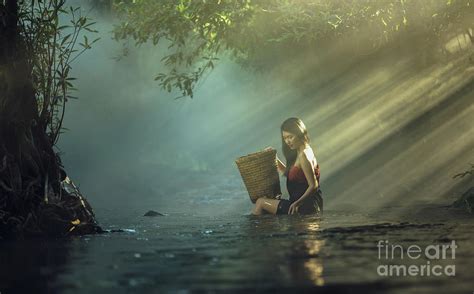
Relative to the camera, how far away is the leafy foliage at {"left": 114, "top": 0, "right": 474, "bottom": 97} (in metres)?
14.3

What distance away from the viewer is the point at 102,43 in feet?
92.4

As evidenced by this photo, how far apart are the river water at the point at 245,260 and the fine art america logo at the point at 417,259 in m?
0.01

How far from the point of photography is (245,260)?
568cm

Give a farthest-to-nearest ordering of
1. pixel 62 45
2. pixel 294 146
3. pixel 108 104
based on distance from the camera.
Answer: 1. pixel 108 104
2. pixel 294 146
3. pixel 62 45

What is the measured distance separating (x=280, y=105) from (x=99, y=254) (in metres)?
16.7

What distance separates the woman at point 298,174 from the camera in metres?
11.1

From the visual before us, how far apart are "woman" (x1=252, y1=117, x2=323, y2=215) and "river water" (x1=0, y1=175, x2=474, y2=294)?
79.7 inches

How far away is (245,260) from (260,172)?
600 centimetres

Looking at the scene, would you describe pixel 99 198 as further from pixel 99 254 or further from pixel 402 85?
pixel 99 254

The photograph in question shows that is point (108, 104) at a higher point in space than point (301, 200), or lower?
higher

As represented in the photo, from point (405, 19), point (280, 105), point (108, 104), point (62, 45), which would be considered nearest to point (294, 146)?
point (62, 45)

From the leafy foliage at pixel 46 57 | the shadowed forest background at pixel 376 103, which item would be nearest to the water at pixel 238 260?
the leafy foliage at pixel 46 57

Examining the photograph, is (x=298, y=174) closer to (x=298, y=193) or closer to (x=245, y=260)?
(x=298, y=193)

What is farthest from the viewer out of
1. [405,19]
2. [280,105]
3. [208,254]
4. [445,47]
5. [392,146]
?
[280,105]
